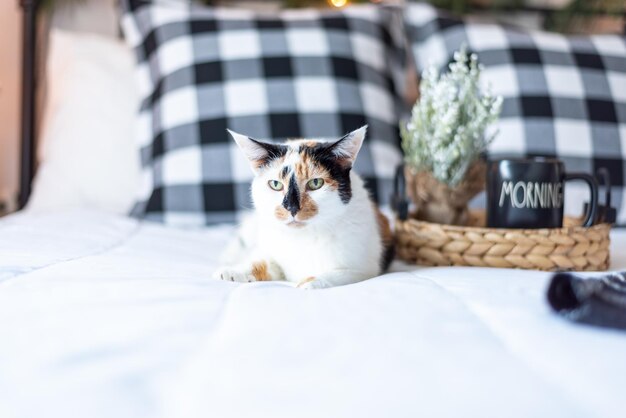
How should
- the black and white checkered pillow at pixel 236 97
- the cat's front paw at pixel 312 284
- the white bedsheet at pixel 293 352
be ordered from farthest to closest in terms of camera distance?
the black and white checkered pillow at pixel 236 97, the cat's front paw at pixel 312 284, the white bedsheet at pixel 293 352

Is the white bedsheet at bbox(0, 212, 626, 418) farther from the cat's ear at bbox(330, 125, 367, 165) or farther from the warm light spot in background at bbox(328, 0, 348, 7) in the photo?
the warm light spot in background at bbox(328, 0, 348, 7)

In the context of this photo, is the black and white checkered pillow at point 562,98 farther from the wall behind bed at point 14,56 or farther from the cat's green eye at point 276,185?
the wall behind bed at point 14,56

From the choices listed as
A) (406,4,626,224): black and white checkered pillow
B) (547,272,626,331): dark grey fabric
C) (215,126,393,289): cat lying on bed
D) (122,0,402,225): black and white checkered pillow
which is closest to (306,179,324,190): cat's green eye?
(215,126,393,289): cat lying on bed

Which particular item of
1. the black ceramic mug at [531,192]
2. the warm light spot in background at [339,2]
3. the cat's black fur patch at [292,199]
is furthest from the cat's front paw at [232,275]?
the warm light spot in background at [339,2]

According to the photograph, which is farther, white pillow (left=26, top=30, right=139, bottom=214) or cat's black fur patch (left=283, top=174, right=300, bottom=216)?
white pillow (left=26, top=30, right=139, bottom=214)

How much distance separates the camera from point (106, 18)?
1.95 m

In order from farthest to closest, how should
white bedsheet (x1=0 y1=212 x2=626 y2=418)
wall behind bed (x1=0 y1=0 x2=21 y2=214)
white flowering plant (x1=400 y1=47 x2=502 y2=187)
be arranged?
wall behind bed (x1=0 y1=0 x2=21 y2=214), white flowering plant (x1=400 y1=47 x2=502 y2=187), white bedsheet (x1=0 y1=212 x2=626 y2=418)

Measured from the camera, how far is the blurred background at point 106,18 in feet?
5.75

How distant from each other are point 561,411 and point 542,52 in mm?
1223

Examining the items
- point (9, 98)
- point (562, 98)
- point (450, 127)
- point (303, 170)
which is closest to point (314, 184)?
point (303, 170)

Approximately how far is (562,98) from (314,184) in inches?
35.1

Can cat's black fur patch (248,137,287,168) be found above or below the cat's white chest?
above

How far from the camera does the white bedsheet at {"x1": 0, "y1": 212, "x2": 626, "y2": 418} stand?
1.38 feet

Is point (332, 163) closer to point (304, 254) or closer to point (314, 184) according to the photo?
point (314, 184)
